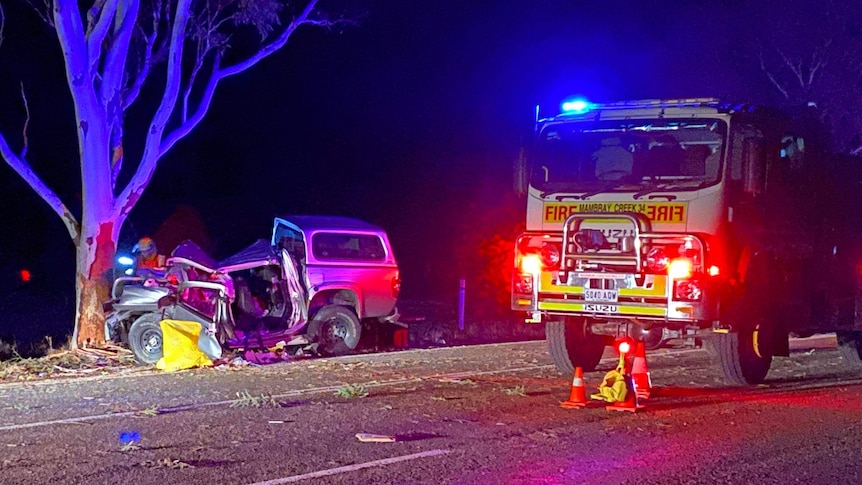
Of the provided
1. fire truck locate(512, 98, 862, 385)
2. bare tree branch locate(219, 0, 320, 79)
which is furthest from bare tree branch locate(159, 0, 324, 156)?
fire truck locate(512, 98, 862, 385)

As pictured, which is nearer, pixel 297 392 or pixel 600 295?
pixel 297 392

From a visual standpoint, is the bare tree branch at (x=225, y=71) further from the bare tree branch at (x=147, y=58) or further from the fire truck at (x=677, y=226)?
the fire truck at (x=677, y=226)

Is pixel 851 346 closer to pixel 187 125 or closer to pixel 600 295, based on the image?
pixel 600 295

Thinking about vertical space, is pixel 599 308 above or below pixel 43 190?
below

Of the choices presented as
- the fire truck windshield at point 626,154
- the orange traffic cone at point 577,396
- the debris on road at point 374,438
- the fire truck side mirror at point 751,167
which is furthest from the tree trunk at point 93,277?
the fire truck side mirror at point 751,167

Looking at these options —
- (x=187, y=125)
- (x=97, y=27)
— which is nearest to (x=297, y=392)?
(x=187, y=125)

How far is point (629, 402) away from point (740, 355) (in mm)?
2469

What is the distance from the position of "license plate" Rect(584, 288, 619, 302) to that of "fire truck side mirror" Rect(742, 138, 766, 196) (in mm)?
1842

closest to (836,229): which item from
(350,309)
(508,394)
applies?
(508,394)

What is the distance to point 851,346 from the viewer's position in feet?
49.0

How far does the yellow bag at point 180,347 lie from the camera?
43.4 feet

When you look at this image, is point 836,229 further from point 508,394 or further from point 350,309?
point 350,309

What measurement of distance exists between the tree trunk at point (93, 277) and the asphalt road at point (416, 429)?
8.83ft

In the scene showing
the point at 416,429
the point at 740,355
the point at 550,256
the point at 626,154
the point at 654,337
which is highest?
the point at 626,154
